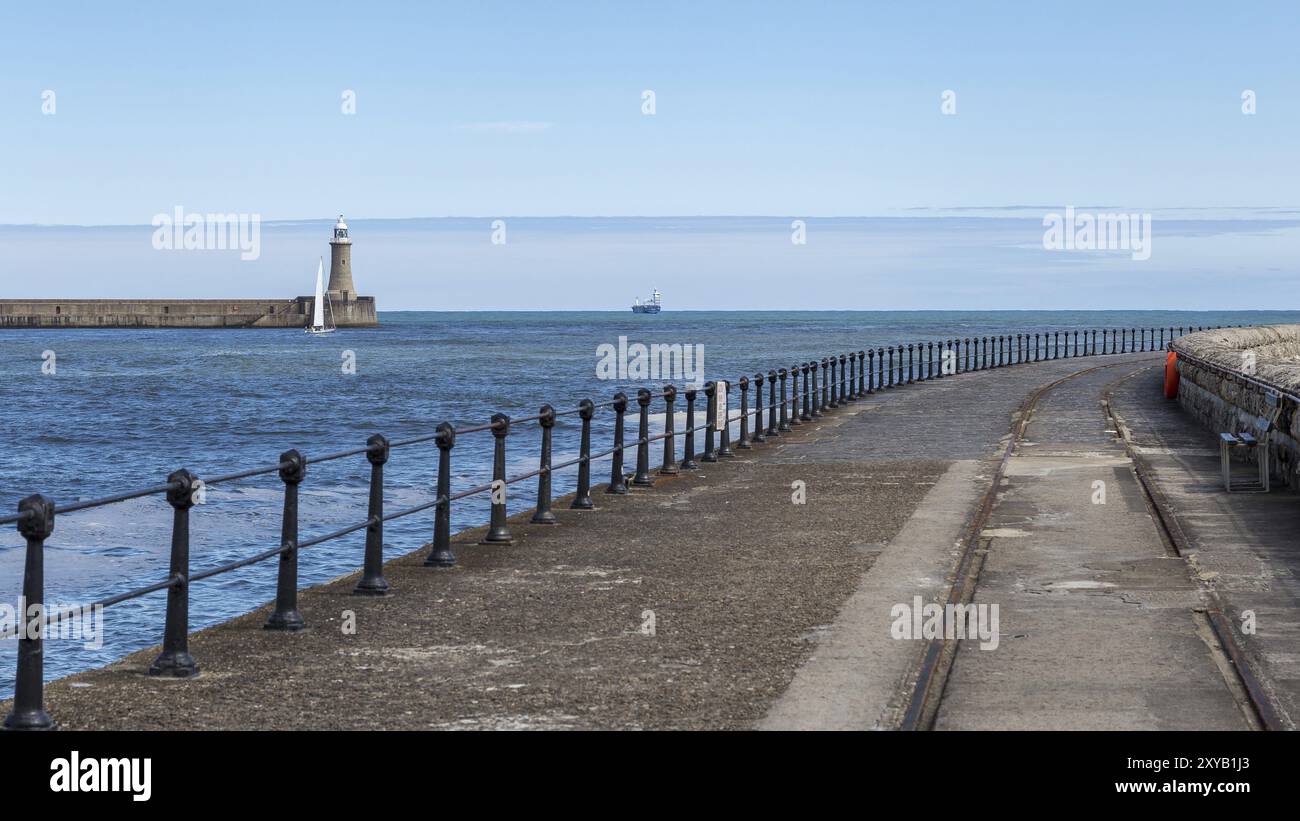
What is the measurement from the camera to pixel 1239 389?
2033 cm

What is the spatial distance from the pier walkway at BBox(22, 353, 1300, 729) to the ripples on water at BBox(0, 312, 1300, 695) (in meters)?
4.58

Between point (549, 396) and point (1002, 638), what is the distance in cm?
5993

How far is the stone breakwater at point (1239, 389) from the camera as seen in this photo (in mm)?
15945

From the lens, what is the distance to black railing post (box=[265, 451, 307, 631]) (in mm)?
9117

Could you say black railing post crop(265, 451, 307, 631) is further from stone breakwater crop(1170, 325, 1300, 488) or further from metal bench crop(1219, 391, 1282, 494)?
metal bench crop(1219, 391, 1282, 494)

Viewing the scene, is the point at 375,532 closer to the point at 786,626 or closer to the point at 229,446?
the point at 786,626

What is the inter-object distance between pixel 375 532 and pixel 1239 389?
13.7m

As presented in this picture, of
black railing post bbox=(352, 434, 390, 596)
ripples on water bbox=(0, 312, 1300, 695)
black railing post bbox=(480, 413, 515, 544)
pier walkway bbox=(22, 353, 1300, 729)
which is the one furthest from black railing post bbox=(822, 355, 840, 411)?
black railing post bbox=(352, 434, 390, 596)

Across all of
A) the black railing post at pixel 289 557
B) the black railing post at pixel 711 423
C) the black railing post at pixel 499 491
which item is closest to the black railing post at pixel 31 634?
the black railing post at pixel 289 557

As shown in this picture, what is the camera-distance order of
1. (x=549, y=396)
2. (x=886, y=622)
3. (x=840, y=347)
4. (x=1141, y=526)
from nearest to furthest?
(x=886, y=622), (x=1141, y=526), (x=549, y=396), (x=840, y=347)
